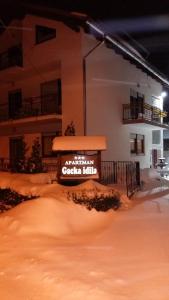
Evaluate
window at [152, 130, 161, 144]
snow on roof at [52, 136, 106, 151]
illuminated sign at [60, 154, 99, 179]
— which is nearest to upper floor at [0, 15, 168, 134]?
window at [152, 130, 161, 144]

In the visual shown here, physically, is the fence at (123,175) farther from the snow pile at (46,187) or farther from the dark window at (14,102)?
the dark window at (14,102)

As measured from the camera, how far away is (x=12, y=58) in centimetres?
2117

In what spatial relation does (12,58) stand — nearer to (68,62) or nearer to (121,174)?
(68,62)

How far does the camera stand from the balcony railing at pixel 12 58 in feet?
66.8

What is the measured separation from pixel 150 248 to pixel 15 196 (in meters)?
5.71

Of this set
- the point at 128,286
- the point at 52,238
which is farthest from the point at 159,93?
the point at 128,286

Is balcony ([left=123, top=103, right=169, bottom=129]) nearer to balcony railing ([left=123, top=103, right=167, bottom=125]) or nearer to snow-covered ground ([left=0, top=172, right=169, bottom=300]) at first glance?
balcony railing ([left=123, top=103, right=167, bottom=125])

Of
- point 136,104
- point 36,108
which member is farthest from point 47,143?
point 136,104

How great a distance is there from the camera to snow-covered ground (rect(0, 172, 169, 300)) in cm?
422

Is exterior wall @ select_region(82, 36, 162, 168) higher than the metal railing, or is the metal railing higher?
exterior wall @ select_region(82, 36, 162, 168)

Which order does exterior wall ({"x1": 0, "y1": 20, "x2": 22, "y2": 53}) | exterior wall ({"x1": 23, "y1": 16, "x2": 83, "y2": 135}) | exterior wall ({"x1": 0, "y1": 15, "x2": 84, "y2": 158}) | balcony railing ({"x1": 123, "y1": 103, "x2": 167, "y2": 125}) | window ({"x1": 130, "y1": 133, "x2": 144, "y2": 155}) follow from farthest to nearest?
window ({"x1": 130, "y1": 133, "x2": 144, "y2": 155}) → exterior wall ({"x1": 0, "y1": 20, "x2": 22, "y2": 53}) → balcony railing ({"x1": 123, "y1": 103, "x2": 167, "y2": 125}) → exterior wall ({"x1": 0, "y1": 15, "x2": 84, "y2": 158}) → exterior wall ({"x1": 23, "y1": 16, "x2": 83, "y2": 135})

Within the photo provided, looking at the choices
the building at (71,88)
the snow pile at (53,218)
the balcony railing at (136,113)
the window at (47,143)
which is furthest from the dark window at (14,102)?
the snow pile at (53,218)

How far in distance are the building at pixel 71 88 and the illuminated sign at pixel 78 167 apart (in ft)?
18.3

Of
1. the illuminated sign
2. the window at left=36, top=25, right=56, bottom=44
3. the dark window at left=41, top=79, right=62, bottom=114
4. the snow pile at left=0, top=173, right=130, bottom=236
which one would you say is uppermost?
the window at left=36, top=25, right=56, bottom=44
